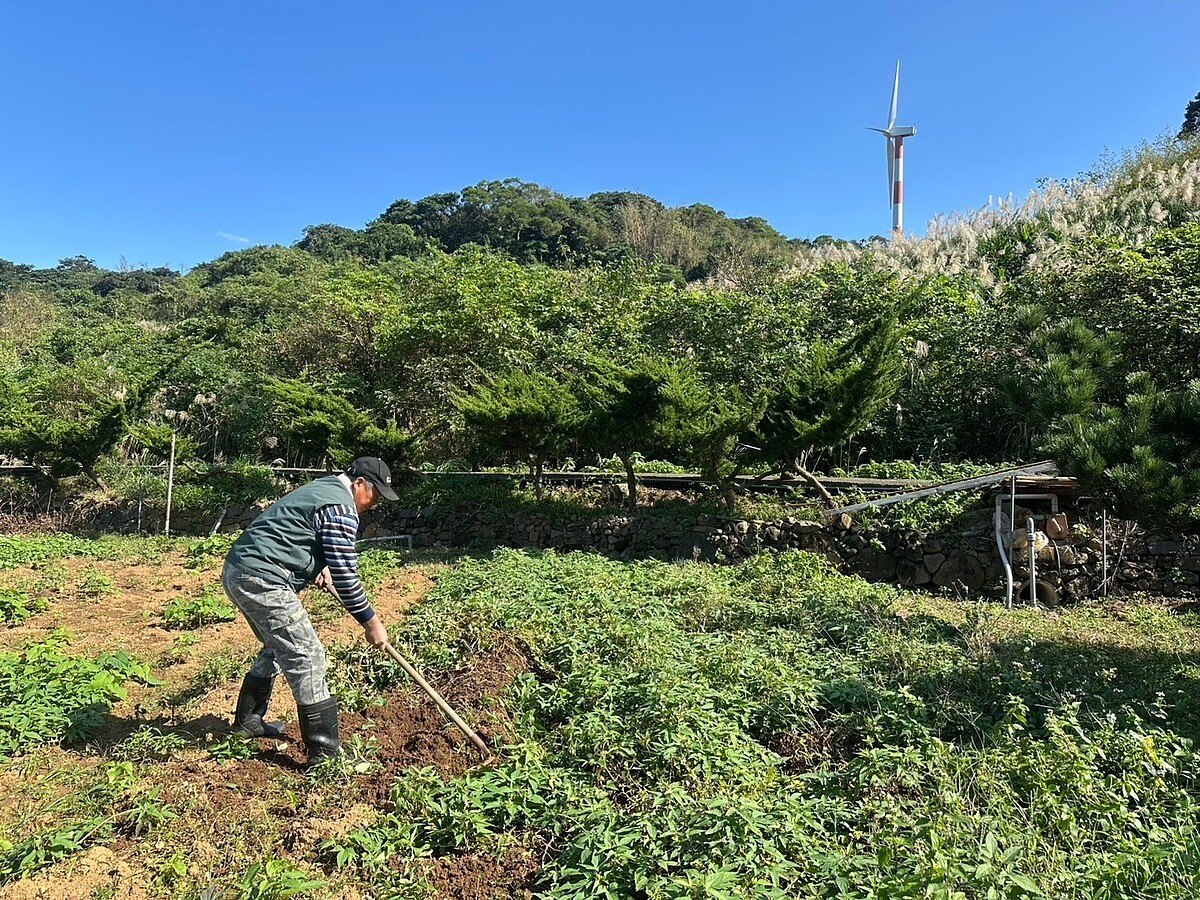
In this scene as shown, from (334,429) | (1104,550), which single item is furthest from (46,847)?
(334,429)

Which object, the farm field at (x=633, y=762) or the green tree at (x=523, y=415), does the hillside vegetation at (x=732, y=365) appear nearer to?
the green tree at (x=523, y=415)

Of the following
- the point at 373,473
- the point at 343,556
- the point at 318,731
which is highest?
the point at 373,473

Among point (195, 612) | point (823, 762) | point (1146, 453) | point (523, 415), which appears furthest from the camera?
point (523, 415)

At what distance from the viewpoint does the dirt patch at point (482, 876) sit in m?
2.75

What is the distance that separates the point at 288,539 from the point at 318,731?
40.0 inches

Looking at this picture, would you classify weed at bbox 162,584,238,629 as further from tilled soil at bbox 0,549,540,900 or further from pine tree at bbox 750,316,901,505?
pine tree at bbox 750,316,901,505

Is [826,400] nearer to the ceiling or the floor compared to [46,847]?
nearer to the ceiling

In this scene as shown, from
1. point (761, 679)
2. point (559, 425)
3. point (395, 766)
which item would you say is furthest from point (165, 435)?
point (761, 679)

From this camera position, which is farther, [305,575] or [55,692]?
[55,692]

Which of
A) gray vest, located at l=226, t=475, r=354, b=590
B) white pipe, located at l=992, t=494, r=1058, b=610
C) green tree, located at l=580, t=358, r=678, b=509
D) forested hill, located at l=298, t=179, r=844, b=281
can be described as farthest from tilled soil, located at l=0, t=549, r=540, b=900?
forested hill, located at l=298, t=179, r=844, b=281

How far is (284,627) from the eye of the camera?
12.3ft

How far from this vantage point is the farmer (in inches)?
147

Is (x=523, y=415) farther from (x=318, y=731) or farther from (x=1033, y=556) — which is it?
(x=318, y=731)

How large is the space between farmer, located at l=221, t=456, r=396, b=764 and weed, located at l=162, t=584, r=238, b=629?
314 centimetres
